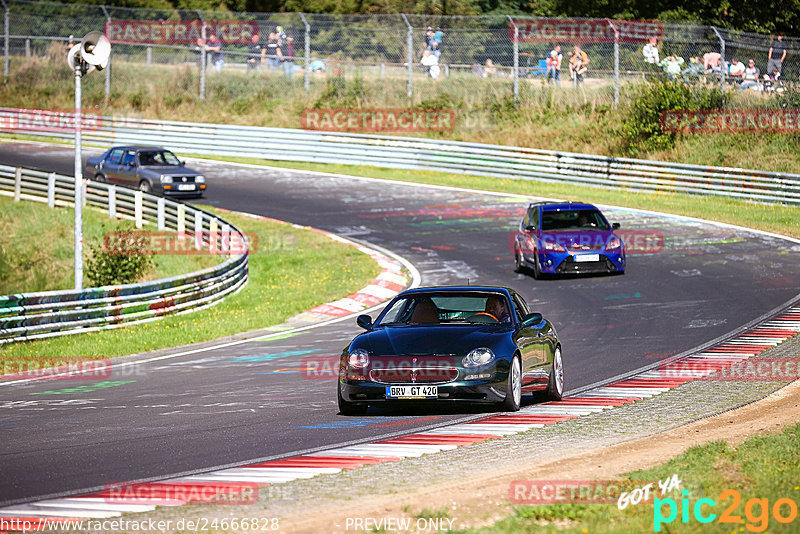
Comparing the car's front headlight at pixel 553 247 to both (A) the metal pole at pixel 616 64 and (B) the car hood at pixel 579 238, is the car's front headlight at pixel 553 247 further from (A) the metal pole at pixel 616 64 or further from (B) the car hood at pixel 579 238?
(A) the metal pole at pixel 616 64

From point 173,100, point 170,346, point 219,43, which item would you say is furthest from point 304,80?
point 170,346

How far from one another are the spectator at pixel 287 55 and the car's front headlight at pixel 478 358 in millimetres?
32769

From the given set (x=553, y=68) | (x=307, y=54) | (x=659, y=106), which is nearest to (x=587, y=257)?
(x=659, y=106)

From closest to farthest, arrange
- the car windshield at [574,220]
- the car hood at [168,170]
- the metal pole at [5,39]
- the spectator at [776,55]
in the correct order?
the car windshield at [574,220], the car hood at [168,170], the spectator at [776,55], the metal pole at [5,39]

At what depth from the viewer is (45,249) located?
28.7 metres

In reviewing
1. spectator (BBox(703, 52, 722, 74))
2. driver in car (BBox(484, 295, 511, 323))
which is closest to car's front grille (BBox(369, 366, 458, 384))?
driver in car (BBox(484, 295, 511, 323))

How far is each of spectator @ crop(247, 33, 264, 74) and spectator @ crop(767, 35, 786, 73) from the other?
18514 mm

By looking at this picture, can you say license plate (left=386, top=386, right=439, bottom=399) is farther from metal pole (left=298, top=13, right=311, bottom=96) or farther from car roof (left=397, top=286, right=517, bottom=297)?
metal pole (left=298, top=13, right=311, bottom=96)

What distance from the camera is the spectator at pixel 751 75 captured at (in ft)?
116

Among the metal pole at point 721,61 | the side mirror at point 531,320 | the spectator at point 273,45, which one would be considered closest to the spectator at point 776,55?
the metal pole at point 721,61

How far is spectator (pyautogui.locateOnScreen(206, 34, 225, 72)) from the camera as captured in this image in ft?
142

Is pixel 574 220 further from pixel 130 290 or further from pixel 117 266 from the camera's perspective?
pixel 117 266

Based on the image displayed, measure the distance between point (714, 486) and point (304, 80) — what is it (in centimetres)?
3827

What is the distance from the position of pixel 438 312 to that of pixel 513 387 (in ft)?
4.52
